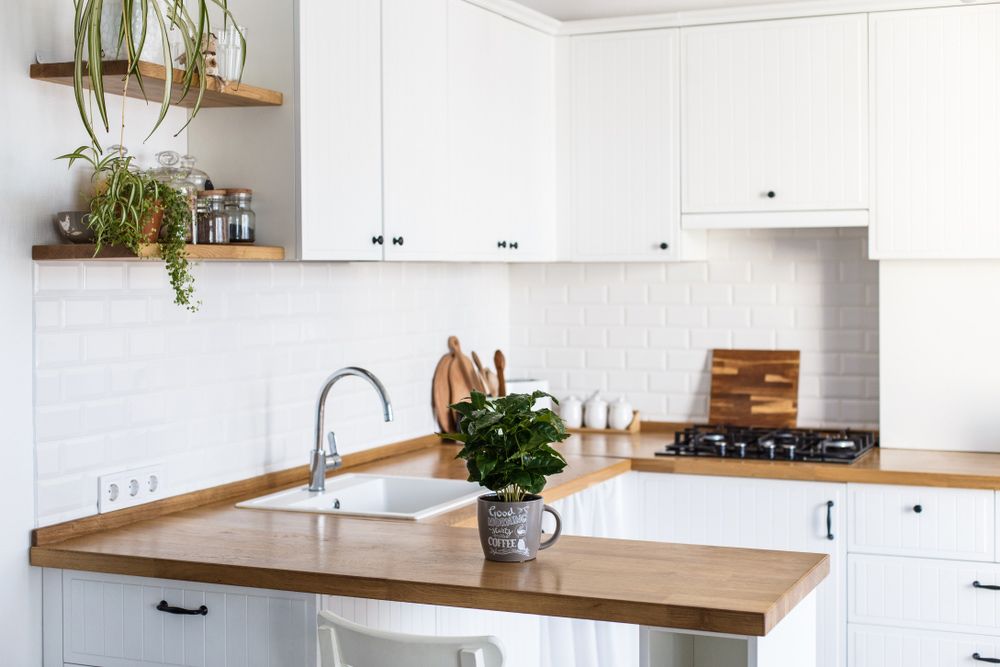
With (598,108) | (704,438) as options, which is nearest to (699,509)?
(704,438)

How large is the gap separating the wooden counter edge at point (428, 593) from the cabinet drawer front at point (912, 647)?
5.57 ft

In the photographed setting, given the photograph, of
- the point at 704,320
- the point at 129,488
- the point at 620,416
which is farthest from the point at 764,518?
the point at 129,488

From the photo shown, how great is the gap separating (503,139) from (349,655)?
8.18ft

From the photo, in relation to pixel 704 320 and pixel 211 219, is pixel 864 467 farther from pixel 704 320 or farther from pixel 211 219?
pixel 211 219

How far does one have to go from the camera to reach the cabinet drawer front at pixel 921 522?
372cm

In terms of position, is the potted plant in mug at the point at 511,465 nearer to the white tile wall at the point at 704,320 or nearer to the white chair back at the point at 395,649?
the white chair back at the point at 395,649

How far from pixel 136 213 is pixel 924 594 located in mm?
2664

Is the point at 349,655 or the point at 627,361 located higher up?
the point at 627,361

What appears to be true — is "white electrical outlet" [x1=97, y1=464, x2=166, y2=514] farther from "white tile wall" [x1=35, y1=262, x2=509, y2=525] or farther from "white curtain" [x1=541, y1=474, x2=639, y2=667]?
"white curtain" [x1=541, y1=474, x2=639, y2=667]

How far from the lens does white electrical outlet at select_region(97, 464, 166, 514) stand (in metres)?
2.89

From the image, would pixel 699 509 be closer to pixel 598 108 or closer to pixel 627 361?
pixel 627 361

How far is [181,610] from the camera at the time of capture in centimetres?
254

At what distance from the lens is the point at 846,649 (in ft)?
12.7

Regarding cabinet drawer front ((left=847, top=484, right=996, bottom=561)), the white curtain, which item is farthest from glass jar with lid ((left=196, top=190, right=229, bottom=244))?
cabinet drawer front ((left=847, top=484, right=996, bottom=561))
